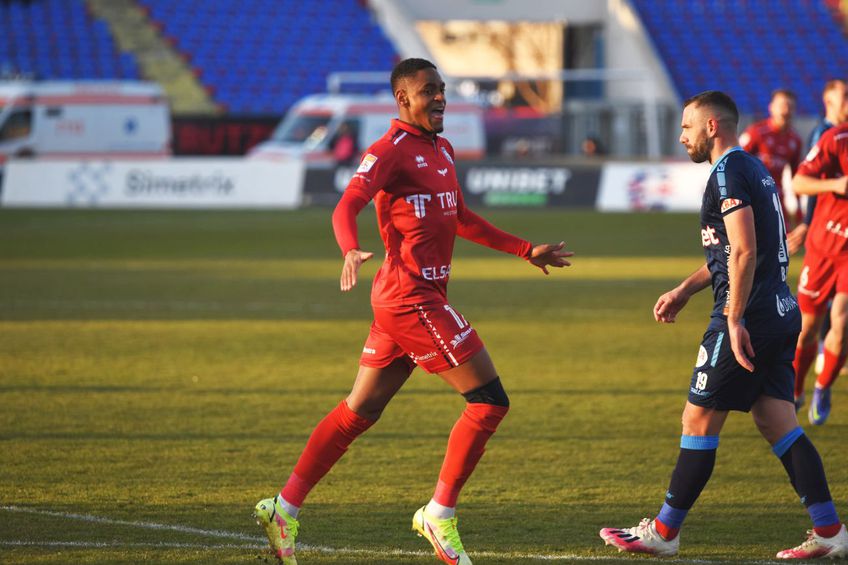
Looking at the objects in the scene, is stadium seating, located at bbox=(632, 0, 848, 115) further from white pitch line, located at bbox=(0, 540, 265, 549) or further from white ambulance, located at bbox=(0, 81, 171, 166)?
white pitch line, located at bbox=(0, 540, 265, 549)

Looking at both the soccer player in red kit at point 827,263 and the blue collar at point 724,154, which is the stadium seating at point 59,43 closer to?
the soccer player in red kit at point 827,263

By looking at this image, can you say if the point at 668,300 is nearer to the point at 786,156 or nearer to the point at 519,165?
the point at 786,156

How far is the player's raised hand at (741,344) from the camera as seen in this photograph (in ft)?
17.7

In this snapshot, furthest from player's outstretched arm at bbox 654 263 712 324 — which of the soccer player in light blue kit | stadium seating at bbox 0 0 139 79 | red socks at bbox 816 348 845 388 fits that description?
stadium seating at bbox 0 0 139 79

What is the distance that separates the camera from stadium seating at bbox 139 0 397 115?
42.2 metres

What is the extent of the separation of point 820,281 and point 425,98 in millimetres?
4088

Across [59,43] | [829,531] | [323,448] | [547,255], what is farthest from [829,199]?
[59,43]

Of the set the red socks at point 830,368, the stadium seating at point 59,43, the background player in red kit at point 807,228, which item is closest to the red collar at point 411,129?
the background player in red kit at point 807,228

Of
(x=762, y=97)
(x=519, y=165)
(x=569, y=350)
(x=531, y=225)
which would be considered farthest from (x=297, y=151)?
(x=569, y=350)

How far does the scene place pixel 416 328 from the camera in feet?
18.3

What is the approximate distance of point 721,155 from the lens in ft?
18.5

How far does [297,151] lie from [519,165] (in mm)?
7304

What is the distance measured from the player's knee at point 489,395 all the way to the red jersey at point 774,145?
23.6 feet

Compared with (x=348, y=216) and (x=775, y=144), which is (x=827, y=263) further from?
(x=348, y=216)
